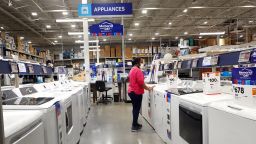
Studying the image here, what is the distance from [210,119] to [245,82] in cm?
43

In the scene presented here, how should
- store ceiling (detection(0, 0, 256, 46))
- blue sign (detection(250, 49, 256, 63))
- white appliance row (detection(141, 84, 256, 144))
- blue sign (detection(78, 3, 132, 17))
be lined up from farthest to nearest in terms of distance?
1. store ceiling (detection(0, 0, 256, 46))
2. blue sign (detection(78, 3, 132, 17))
3. blue sign (detection(250, 49, 256, 63))
4. white appliance row (detection(141, 84, 256, 144))

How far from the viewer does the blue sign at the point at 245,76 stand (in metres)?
1.66

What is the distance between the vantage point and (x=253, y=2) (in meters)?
10.7

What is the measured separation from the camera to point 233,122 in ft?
5.23

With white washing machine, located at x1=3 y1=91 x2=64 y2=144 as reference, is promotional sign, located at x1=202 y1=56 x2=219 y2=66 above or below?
above

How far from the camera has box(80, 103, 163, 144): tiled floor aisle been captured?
435 cm

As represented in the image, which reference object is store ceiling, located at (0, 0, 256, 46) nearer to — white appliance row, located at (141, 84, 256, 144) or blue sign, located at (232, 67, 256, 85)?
white appliance row, located at (141, 84, 256, 144)

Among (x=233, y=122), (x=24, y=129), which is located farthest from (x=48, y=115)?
(x=233, y=122)

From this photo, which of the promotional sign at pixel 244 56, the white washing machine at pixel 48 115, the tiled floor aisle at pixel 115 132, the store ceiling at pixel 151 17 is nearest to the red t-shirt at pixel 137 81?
the tiled floor aisle at pixel 115 132

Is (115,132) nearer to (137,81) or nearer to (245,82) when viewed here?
(137,81)

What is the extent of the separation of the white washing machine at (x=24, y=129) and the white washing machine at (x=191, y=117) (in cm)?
139

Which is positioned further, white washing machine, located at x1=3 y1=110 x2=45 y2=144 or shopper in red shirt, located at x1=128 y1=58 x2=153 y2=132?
shopper in red shirt, located at x1=128 y1=58 x2=153 y2=132

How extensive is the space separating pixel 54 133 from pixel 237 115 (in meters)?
1.70

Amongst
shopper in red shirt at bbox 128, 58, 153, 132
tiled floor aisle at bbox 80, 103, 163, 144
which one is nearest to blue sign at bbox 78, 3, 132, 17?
shopper in red shirt at bbox 128, 58, 153, 132
